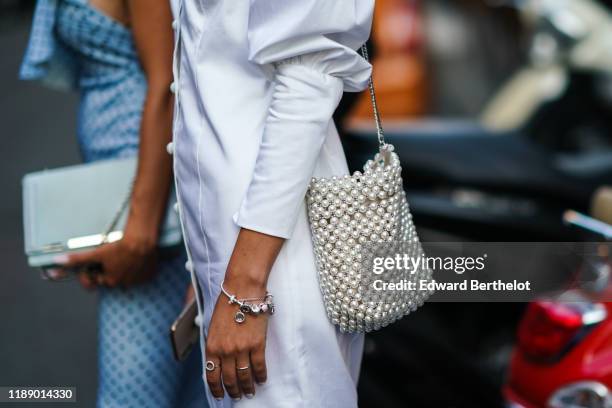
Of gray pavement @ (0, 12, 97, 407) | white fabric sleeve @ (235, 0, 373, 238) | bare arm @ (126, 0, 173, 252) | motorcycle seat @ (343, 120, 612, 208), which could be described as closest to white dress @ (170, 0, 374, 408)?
white fabric sleeve @ (235, 0, 373, 238)

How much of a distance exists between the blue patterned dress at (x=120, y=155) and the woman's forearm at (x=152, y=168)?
0.45 ft

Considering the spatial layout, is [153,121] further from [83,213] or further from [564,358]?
[564,358]

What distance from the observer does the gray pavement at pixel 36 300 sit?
3.90 m

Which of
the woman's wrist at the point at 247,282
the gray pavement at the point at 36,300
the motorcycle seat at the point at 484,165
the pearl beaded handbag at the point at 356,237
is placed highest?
the motorcycle seat at the point at 484,165

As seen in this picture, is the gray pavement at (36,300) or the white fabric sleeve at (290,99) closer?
the white fabric sleeve at (290,99)

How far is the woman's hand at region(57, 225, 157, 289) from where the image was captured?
2066mm

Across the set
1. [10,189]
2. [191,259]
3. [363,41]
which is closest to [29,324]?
[10,189]

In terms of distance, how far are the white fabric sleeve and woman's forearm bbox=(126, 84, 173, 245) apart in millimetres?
502

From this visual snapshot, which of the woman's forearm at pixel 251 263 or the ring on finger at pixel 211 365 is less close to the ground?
the woman's forearm at pixel 251 263

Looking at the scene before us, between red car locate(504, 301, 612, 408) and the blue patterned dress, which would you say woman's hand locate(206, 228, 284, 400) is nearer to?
the blue patterned dress

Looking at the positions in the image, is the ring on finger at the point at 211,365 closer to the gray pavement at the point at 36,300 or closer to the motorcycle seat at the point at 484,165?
the gray pavement at the point at 36,300

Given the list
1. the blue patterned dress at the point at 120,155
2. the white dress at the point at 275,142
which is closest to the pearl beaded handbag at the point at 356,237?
the white dress at the point at 275,142

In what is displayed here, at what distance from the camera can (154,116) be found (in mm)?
2035

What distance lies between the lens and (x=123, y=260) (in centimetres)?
207
